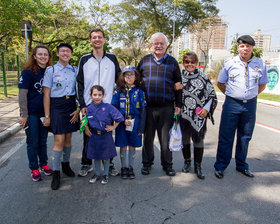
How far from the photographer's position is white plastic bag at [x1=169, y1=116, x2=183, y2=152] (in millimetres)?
3590

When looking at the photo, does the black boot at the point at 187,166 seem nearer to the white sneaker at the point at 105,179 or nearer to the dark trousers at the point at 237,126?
the dark trousers at the point at 237,126

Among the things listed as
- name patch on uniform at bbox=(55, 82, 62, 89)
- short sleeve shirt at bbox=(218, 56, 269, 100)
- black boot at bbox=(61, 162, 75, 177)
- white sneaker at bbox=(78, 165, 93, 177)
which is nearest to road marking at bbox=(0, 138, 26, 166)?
black boot at bbox=(61, 162, 75, 177)

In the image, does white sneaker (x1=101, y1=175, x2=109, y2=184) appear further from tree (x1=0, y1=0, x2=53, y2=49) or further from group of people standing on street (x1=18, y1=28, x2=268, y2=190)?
tree (x1=0, y1=0, x2=53, y2=49)

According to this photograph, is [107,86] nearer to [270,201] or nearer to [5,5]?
[270,201]

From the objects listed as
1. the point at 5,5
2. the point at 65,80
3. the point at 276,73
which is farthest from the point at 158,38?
the point at 276,73

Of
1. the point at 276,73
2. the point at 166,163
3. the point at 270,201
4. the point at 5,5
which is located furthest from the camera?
the point at 276,73

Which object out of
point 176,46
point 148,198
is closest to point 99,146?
point 148,198

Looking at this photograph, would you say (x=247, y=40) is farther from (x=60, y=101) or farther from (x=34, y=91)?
(x=34, y=91)

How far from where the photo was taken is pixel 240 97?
351 centimetres

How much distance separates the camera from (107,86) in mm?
3434

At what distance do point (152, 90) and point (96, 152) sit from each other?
119cm

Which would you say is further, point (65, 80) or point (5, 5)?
point (5, 5)

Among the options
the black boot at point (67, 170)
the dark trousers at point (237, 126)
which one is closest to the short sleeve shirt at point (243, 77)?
the dark trousers at point (237, 126)

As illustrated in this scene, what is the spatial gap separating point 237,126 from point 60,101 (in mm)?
2677
